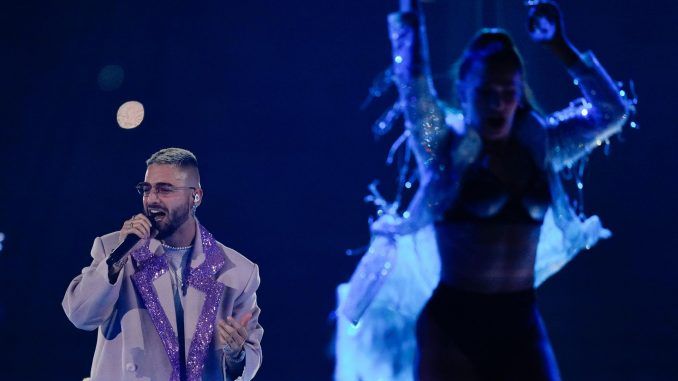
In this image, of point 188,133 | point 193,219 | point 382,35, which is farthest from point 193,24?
point 193,219

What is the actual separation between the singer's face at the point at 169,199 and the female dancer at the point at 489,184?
0.95 metres

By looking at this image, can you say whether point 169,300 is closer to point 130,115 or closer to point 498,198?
point 498,198

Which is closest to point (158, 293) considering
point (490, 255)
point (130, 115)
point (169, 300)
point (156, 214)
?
point (169, 300)

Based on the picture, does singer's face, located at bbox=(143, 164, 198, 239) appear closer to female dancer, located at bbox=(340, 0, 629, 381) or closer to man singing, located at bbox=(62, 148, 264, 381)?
man singing, located at bbox=(62, 148, 264, 381)

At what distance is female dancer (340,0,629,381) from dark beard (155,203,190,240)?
957mm

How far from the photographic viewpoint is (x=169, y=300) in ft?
8.32

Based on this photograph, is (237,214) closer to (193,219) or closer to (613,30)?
(193,219)

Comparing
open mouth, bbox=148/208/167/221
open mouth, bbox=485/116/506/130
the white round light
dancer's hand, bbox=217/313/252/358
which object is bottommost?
dancer's hand, bbox=217/313/252/358

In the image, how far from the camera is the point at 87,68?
3.75 m

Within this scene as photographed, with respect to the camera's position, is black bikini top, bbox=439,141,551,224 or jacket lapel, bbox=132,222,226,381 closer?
black bikini top, bbox=439,141,551,224

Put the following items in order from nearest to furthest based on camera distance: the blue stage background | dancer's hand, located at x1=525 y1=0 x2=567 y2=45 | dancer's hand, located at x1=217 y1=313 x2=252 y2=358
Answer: dancer's hand, located at x1=525 y1=0 x2=567 y2=45, dancer's hand, located at x1=217 y1=313 x2=252 y2=358, the blue stage background

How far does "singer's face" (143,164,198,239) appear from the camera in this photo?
8.27 ft

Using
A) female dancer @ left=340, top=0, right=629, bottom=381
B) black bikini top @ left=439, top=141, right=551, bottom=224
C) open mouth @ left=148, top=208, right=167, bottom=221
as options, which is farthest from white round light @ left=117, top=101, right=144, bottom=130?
black bikini top @ left=439, top=141, right=551, bottom=224

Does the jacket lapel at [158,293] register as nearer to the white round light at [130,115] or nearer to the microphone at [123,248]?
the microphone at [123,248]
